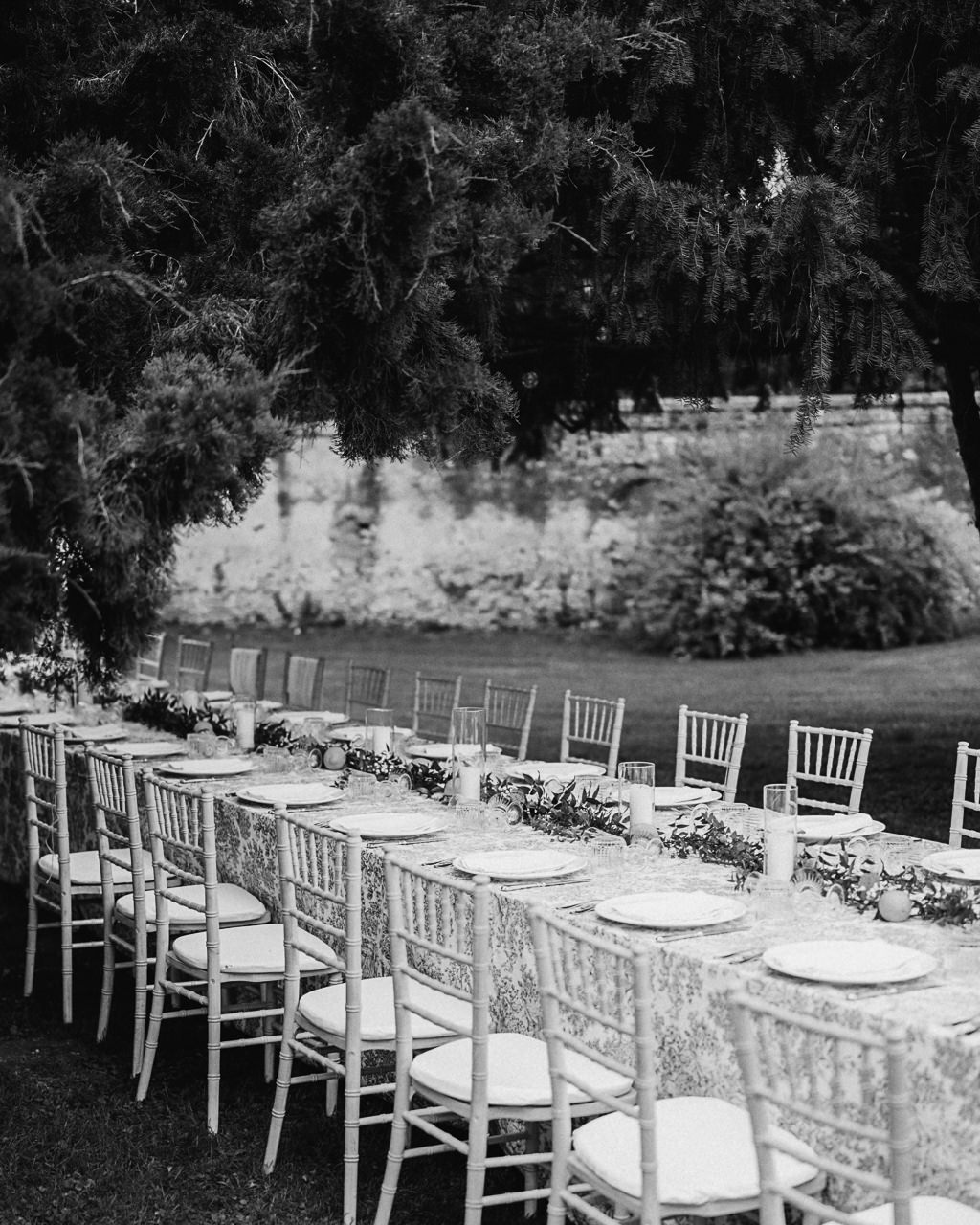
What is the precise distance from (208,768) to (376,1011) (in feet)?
6.21

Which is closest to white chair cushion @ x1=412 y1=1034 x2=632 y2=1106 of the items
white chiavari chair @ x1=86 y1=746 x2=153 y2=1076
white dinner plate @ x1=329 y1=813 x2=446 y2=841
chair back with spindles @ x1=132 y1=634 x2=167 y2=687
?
white dinner plate @ x1=329 y1=813 x2=446 y2=841

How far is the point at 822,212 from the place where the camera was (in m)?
4.80

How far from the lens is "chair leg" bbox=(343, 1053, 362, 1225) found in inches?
143

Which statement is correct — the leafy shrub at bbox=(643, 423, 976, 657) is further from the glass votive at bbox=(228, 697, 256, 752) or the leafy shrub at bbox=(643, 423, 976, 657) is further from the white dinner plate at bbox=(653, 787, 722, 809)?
the white dinner plate at bbox=(653, 787, 722, 809)

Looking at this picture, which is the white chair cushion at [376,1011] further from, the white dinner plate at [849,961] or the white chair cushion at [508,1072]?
the white dinner plate at [849,961]

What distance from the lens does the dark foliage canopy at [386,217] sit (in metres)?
3.39

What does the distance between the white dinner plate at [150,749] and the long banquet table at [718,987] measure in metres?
1.85

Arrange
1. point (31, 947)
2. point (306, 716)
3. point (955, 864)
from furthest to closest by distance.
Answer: point (306, 716) < point (31, 947) < point (955, 864)

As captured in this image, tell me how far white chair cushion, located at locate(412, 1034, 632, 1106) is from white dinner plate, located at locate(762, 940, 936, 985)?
0.48 metres

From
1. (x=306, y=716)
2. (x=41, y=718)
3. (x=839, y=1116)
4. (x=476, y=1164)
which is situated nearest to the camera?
(x=839, y=1116)

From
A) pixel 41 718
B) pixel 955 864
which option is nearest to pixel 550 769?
pixel 955 864

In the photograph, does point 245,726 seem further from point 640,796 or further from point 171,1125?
point 640,796

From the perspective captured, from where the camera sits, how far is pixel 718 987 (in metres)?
3.10

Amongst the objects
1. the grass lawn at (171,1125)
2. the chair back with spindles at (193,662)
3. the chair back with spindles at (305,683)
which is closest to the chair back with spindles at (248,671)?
the chair back with spindles at (305,683)
